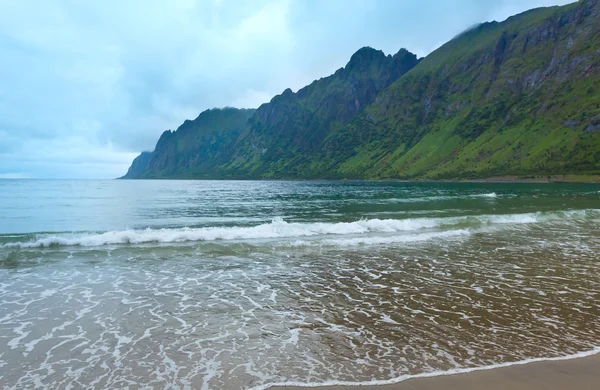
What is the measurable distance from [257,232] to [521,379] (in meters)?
24.8

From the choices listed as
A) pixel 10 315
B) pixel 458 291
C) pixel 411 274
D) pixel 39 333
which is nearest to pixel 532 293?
pixel 458 291

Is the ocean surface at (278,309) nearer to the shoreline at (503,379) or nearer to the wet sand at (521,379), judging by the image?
the shoreline at (503,379)

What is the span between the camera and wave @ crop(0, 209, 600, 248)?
27.3 meters

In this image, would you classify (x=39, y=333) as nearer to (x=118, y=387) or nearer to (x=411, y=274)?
(x=118, y=387)

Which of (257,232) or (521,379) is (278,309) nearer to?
(521,379)

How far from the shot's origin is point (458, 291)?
15266 mm

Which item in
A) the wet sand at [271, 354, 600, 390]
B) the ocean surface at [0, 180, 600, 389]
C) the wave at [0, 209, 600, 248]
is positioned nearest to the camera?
the wet sand at [271, 354, 600, 390]

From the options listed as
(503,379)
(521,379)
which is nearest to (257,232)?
(503,379)

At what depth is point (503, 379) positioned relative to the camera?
27.2 feet

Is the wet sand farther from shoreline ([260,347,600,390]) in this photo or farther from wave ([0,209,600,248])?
wave ([0,209,600,248])

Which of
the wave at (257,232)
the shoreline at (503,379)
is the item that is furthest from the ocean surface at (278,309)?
the wave at (257,232)

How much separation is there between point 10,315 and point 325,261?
15.0 metres

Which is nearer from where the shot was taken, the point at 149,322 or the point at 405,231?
the point at 149,322

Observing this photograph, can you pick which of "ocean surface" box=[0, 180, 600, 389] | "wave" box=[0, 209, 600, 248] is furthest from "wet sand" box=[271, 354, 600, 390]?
"wave" box=[0, 209, 600, 248]
